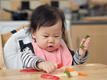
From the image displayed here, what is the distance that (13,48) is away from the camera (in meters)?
1.35

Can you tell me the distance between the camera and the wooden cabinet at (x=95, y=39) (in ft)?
9.09

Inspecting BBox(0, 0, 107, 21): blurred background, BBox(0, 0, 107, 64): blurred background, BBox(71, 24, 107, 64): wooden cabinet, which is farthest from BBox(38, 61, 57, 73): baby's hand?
BBox(0, 0, 107, 21): blurred background

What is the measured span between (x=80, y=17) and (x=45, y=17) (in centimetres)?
192

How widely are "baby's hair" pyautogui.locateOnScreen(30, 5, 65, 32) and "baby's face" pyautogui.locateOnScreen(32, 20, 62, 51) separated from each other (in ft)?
0.08

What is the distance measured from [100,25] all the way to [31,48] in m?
1.67

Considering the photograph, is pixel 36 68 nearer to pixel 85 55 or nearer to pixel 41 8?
pixel 85 55

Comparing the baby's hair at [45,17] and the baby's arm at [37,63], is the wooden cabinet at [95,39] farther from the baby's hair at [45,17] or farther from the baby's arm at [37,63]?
the baby's arm at [37,63]

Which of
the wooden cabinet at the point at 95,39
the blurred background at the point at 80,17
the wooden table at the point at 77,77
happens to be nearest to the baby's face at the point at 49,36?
the wooden table at the point at 77,77

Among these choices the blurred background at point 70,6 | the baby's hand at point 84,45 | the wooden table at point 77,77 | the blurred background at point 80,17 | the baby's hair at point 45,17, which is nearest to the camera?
the wooden table at point 77,77

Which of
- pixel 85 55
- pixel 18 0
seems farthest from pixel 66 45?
pixel 18 0

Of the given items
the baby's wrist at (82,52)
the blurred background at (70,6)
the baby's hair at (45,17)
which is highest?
the blurred background at (70,6)

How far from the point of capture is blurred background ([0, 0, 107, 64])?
2.75m

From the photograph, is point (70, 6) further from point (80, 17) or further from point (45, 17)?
point (45, 17)

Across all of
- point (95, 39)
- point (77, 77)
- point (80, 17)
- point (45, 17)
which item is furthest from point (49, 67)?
point (80, 17)
